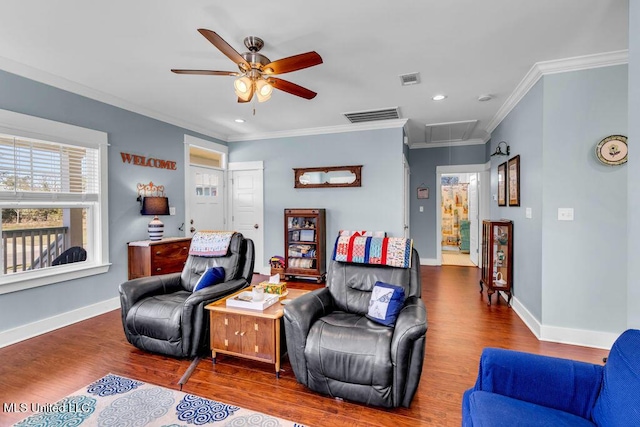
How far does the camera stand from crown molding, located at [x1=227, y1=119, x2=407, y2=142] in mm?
4738

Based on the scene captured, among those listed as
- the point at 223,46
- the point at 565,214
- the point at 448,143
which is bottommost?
the point at 565,214

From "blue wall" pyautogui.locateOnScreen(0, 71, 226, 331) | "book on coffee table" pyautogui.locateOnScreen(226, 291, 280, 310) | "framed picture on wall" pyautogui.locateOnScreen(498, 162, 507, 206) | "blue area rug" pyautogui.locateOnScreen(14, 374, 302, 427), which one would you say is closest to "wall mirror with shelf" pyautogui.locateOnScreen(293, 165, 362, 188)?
"blue wall" pyautogui.locateOnScreen(0, 71, 226, 331)

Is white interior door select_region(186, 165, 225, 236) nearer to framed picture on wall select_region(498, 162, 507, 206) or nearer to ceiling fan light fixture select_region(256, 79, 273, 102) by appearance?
ceiling fan light fixture select_region(256, 79, 273, 102)

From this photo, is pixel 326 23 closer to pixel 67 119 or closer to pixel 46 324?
pixel 67 119

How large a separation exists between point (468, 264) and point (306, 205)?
394 centimetres

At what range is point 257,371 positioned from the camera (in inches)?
92.7

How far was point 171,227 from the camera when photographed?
15.1 feet

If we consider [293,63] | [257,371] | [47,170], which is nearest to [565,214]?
[293,63]

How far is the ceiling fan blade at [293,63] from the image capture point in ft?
6.99

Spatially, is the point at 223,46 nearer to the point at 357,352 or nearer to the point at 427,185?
the point at 357,352

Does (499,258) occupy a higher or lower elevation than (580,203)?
lower

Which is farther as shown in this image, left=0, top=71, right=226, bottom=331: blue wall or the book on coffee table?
left=0, top=71, right=226, bottom=331: blue wall

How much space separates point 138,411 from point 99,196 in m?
2.68

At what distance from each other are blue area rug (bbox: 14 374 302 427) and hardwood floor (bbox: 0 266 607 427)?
79 millimetres
